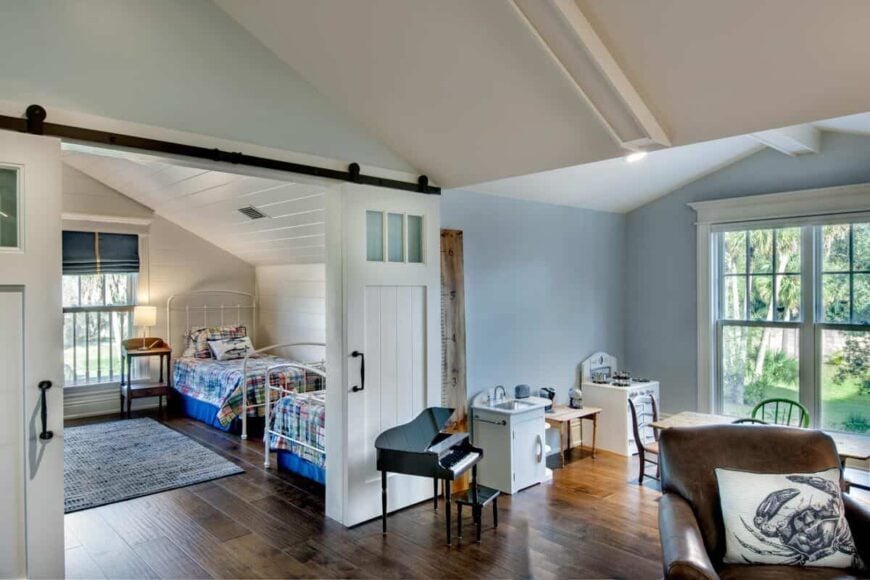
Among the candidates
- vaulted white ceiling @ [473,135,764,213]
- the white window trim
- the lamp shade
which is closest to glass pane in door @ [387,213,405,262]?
vaulted white ceiling @ [473,135,764,213]

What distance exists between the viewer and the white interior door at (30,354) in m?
2.11

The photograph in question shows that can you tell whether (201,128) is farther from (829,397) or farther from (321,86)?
(829,397)

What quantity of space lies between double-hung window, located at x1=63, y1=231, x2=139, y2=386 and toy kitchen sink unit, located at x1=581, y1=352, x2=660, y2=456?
5.36 m

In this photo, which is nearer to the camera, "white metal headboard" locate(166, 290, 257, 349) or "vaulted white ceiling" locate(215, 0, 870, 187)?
"vaulted white ceiling" locate(215, 0, 870, 187)

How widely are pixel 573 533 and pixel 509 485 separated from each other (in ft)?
2.31

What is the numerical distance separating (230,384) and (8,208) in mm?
3606

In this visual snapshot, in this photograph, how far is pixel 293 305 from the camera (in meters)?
6.78

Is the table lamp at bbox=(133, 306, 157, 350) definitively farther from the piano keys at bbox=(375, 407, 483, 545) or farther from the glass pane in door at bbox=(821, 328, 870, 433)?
the glass pane in door at bbox=(821, 328, 870, 433)

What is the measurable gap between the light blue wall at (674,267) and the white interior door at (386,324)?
294 cm

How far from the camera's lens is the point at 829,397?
4.57m

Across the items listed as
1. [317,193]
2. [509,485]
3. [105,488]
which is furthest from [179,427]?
[509,485]

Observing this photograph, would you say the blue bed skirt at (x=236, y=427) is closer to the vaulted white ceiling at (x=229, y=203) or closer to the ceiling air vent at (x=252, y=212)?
the vaulted white ceiling at (x=229, y=203)

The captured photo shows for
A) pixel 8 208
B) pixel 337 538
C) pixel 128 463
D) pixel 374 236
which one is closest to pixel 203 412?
pixel 128 463

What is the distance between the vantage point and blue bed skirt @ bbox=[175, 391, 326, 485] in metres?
4.11
